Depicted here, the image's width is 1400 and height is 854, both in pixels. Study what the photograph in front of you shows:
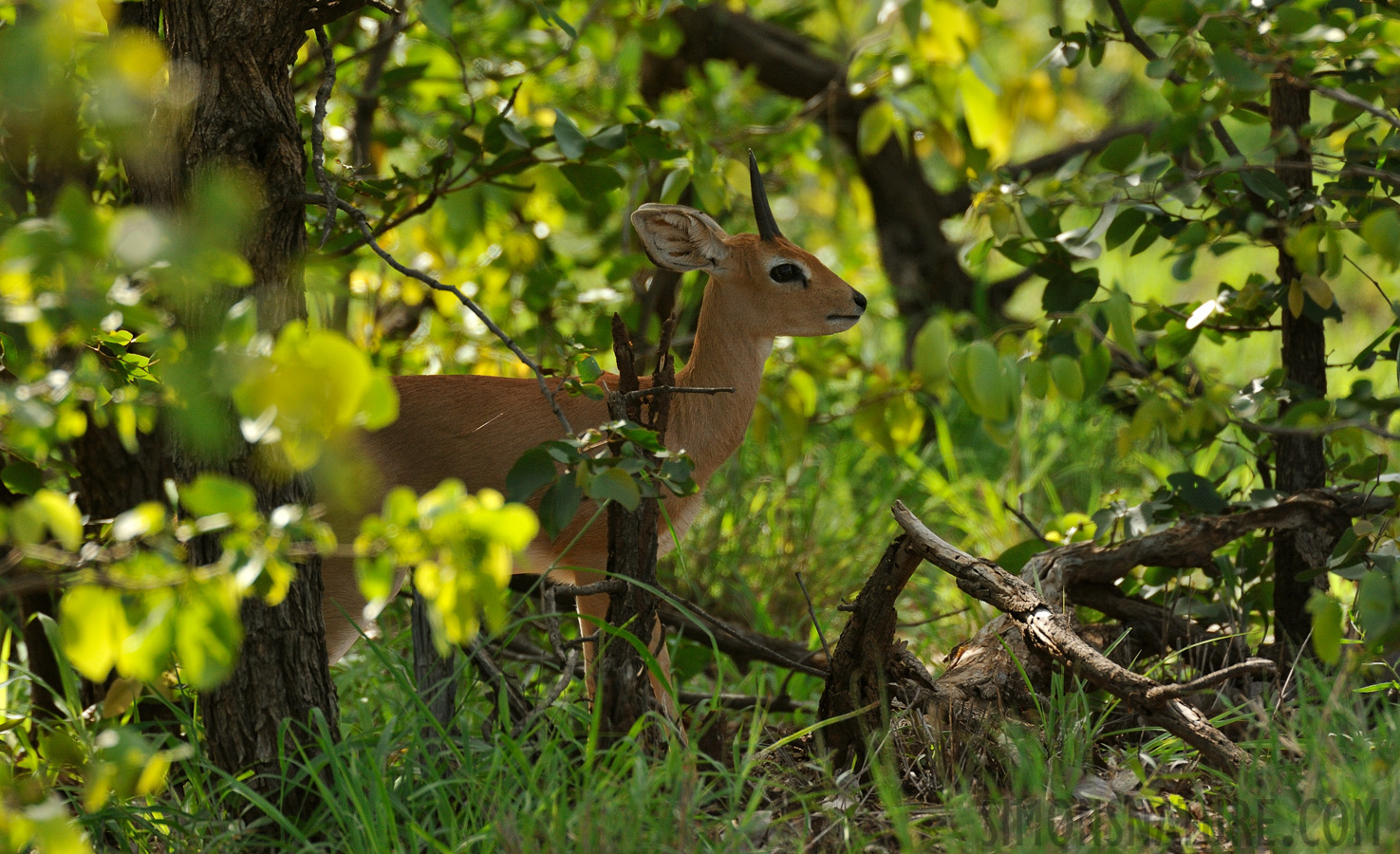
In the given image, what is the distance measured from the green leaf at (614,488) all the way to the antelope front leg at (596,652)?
2.26ft

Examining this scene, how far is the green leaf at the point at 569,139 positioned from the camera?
281cm

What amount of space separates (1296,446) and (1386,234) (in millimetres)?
975

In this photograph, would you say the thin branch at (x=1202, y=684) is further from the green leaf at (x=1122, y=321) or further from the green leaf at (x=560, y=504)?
the green leaf at (x=560, y=504)

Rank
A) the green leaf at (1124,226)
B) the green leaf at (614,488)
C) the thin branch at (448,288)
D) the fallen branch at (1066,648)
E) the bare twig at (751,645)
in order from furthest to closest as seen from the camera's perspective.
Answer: the green leaf at (1124,226)
the bare twig at (751,645)
the fallen branch at (1066,648)
the thin branch at (448,288)
the green leaf at (614,488)

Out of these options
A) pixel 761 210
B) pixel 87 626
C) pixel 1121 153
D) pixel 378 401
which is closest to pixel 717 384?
pixel 761 210

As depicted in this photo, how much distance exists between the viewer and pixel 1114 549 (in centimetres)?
320

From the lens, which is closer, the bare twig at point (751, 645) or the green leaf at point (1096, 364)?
the green leaf at point (1096, 364)

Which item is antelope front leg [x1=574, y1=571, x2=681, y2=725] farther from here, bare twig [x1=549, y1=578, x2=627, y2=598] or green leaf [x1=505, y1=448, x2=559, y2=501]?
green leaf [x1=505, y1=448, x2=559, y2=501]

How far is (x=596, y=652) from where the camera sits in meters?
2.93

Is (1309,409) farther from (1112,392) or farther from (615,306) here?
(615,306)

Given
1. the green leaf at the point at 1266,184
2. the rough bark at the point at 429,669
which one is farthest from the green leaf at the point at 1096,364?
the rough bark at the point at 429,669

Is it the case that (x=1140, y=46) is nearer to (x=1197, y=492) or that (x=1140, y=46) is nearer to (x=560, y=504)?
(x=1197, y=492)

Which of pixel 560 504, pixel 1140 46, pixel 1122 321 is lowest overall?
pixel 560 504

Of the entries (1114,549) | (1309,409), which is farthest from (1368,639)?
(1114,549)
